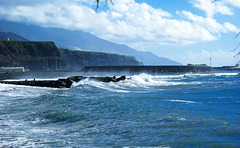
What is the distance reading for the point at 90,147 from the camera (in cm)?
617

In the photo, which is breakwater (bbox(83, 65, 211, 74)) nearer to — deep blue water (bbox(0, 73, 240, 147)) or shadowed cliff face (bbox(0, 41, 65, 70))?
shadowed cliff face (bbox(0, 41, 65, 70))

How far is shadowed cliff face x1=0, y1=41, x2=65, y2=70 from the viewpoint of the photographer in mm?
83688

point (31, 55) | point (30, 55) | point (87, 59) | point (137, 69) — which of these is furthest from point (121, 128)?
point (87, 59)

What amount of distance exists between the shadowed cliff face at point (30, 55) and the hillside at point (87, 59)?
17230 mm

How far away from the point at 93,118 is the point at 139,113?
5.86 ft

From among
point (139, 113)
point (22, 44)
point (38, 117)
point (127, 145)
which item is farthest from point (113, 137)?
point (22, 44)

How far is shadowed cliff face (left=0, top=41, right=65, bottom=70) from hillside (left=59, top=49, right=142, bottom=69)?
17.2m

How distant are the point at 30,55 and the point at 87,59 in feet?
176

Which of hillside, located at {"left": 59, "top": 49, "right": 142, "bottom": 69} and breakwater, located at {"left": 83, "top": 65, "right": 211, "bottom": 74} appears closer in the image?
breakwater, located at {"left": 83, "top": 65, "right": 211, "bottom": 74}

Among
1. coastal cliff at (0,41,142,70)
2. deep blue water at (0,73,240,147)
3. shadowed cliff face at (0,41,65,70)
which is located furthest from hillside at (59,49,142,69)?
deep blue water at (0,73,240,147)

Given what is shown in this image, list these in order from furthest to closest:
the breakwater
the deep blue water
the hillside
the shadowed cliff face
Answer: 1. the hillside
2. the shadowed cliff face
3. the breakwater
4. the deep blue water

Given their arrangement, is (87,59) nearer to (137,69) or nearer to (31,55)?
(31,55)

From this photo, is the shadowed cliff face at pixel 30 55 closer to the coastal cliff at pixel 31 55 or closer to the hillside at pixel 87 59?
the coastal cliff at pixel 31 55

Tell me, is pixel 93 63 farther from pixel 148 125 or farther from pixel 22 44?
pixel 148 125
